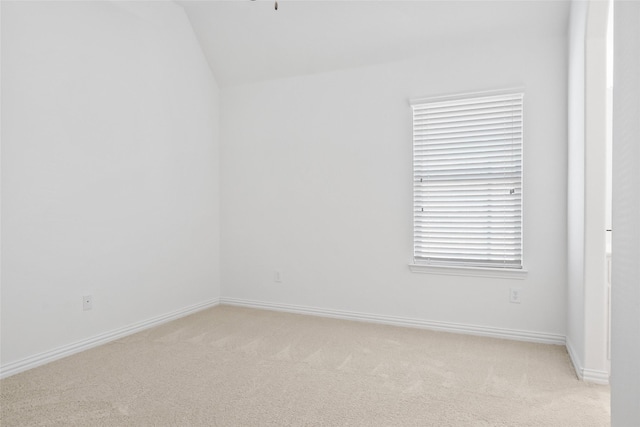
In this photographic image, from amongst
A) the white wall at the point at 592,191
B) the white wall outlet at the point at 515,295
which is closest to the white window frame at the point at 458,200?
the white wall outlet at the point at 515,295

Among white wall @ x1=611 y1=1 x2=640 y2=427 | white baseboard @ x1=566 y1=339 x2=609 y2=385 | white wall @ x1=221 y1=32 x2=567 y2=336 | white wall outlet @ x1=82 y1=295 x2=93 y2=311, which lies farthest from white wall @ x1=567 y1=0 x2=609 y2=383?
white wall outlet @ x1=82 y1=295 x2=93 y2=311

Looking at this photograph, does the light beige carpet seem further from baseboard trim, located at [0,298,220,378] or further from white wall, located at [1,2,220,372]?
white wall, located at [1,2,220,372]

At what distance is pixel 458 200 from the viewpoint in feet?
11.5

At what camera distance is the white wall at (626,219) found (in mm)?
1194

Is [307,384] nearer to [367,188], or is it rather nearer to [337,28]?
[367,188]

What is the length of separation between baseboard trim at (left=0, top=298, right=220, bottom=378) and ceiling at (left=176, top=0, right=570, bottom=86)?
2.42m

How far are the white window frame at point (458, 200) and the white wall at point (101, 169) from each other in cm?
216

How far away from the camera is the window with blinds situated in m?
3.33

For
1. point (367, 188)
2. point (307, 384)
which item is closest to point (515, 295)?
point (367, 188)

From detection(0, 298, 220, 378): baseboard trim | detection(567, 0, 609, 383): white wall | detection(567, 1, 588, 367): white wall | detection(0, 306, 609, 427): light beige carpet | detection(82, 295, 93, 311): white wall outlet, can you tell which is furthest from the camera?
detection(82, 295, 93, 311): white wall outlet

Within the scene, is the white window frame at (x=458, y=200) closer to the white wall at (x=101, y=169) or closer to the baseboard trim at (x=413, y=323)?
the baseboard trim at (x=413, y=323)

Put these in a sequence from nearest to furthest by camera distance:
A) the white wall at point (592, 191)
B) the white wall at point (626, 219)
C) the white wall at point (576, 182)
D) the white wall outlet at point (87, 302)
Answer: the white wall at point (626, 219) → the white wall at point (592, 191) → the white wall at point (576, 182) → the white wall outlet at point (87, 302)

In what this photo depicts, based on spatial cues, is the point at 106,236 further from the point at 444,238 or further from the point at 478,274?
the point at 478,274

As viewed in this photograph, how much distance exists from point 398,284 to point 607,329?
5.22 feet
